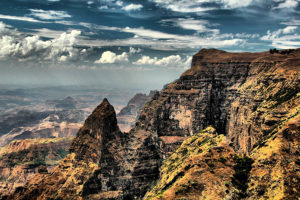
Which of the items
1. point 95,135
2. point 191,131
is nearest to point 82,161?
point 95,135

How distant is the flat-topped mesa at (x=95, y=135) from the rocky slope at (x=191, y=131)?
0.73m

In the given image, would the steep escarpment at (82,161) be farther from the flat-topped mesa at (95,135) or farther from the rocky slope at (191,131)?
the rocky slope at (191,131)

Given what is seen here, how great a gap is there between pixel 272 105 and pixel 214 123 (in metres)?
57.4

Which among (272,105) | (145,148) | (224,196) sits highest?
(272,105)

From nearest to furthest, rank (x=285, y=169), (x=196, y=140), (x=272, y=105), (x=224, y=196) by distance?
(x=285, y=169)
(x=224, y=196)
(x=272, y=105)
(x=196, y=140)

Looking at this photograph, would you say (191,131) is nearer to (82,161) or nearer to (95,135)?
(95,135)

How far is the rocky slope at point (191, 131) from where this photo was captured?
10088cm

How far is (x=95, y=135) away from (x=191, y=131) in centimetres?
7323

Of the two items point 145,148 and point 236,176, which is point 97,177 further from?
point 236,176

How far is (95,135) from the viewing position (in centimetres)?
17450

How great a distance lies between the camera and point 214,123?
162625 mm

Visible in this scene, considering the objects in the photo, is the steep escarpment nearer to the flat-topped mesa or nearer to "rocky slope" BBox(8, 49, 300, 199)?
the flat-topped mesa

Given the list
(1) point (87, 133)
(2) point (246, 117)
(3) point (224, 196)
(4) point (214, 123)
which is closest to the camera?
(3) point (224, 196)

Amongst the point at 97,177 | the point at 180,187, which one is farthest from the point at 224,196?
the point at 97,177
